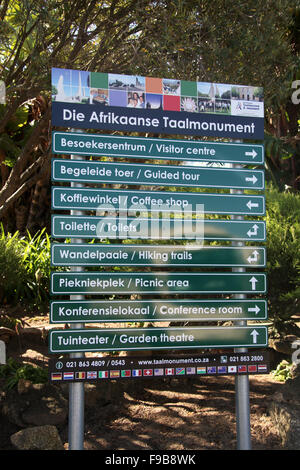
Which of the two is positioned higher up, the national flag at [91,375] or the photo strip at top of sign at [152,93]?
the photo strip at top of sign at [152,93]

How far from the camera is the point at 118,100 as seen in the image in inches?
159

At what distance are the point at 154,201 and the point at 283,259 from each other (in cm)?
206

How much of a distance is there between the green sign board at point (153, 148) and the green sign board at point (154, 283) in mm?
1026

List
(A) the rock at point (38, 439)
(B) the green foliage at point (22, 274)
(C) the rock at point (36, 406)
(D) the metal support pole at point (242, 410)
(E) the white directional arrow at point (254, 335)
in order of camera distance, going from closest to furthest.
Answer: (D) the metal support pole at point (242, 410), (E) the white directional arrow at point (254, 335), (A) the rock at point (38, 439), (C) the rock at point (36, 406), (B) the green foliage at point (22, 274)

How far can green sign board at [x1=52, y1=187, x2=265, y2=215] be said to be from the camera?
393 centimetres

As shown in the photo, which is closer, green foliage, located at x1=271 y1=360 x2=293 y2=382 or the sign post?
the sign post

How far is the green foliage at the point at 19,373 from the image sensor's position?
521 centimetres

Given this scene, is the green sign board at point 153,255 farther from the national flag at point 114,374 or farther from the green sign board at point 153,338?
the national flag at point 114,374

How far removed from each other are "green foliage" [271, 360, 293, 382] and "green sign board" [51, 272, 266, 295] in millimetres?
1931

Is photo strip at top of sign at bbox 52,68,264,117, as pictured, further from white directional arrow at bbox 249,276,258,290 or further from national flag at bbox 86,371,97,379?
national flag at bbox 86,371,97,379

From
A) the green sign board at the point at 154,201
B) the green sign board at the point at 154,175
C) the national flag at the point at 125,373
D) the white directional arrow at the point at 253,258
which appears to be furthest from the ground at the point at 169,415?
the green sign board at the point at 154,175

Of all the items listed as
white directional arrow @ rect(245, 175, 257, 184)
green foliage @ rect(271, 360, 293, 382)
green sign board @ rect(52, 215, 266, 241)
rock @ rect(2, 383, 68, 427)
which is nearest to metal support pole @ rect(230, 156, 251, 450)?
green sign board @ rect(52, 215, 266, 241)

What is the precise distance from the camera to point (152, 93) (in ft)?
13.5

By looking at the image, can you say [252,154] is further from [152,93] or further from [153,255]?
[153,255]
